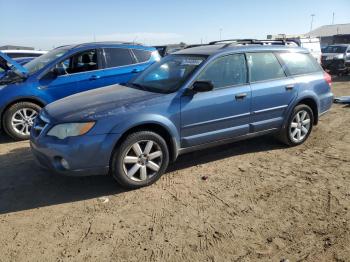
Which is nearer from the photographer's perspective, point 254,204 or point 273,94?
point 254,204

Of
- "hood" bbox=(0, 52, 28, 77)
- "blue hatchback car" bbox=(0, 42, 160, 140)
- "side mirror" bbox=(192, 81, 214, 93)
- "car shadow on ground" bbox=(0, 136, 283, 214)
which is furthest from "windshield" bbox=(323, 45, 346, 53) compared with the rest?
"hood" bbox=(0, 52, 28, 77)

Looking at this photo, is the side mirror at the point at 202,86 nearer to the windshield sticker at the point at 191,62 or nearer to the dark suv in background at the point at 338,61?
the windshield sticker at the point at 191,62

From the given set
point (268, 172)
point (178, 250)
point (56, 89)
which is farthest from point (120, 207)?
point (56, 89)

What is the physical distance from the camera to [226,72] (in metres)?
4.95

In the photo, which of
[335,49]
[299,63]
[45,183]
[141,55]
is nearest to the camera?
[45,183]

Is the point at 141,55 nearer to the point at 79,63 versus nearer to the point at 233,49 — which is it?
the point at 79,63

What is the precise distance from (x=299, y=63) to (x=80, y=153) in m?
3.85

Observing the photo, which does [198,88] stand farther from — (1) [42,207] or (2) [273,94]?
(1) [42,207]

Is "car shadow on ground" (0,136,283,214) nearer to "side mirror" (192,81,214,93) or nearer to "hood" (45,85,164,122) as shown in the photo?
"hood" (45,85,164,122)

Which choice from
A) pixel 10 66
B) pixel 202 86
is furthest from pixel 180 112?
pixel 10 66

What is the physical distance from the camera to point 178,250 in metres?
3.13

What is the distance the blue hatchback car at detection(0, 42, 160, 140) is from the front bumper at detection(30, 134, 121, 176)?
8.64 ft

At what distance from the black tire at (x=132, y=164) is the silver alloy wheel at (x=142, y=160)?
0.5 inches

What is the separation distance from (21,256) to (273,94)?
3.94 m
